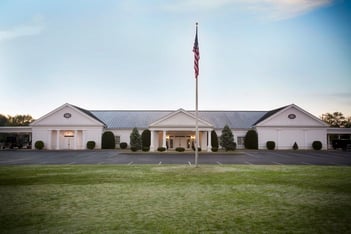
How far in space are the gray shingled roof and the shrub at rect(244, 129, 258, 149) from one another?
3.48 meters

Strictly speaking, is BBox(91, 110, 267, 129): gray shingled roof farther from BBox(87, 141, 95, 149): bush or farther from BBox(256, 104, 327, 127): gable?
BBox(87, 141, 95, 149): bush

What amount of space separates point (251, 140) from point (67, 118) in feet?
98.0

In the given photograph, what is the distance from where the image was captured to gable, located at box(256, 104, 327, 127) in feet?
145

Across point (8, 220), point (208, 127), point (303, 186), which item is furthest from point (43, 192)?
point (208, 127)

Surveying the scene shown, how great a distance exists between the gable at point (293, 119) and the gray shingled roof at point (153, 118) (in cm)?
448

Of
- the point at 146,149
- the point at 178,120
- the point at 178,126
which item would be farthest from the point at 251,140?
the point at 146,149

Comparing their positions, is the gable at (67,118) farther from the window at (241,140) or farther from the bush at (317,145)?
the bush at (317,145)

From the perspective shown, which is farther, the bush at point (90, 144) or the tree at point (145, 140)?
the bush at point (90, 144)

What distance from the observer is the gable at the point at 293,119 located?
44.3 meters

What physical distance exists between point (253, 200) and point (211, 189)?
1987 millimetres

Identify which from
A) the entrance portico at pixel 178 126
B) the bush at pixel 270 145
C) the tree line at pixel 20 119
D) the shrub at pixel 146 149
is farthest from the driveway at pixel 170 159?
the tree line at pixel 20 119

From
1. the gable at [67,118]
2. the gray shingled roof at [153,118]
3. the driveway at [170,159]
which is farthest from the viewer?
the gray shingled roof at [153,118]

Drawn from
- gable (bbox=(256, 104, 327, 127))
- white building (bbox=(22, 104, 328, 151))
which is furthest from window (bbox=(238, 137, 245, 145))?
gable (bbox=(256, 104, 327, 127))

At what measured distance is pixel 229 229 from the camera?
5.40m
